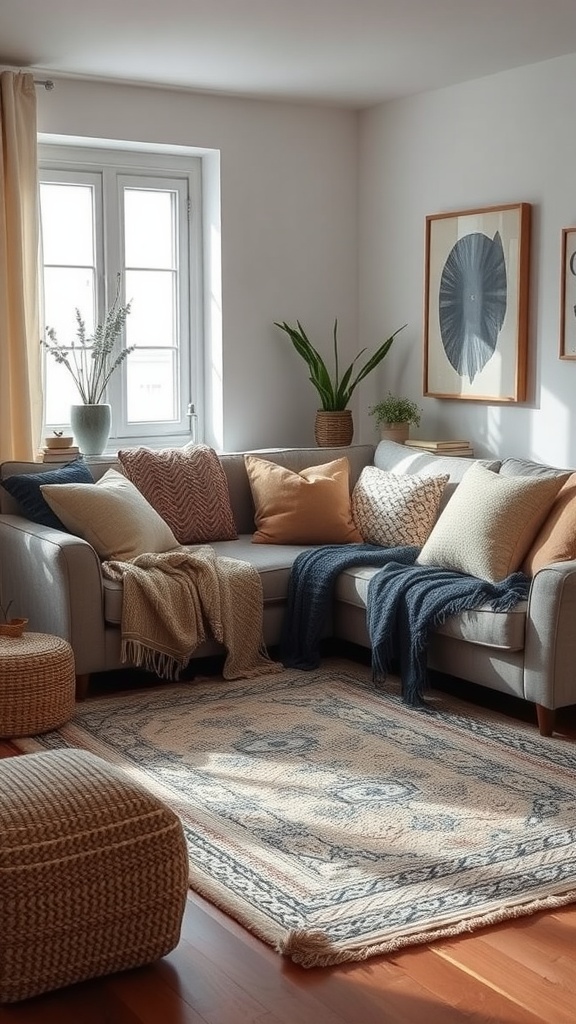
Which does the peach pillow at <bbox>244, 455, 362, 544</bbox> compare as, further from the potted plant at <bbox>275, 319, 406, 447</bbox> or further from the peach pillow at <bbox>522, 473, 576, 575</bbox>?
the peach pillow at <bbox>522, 473, 576, 575</bbox>

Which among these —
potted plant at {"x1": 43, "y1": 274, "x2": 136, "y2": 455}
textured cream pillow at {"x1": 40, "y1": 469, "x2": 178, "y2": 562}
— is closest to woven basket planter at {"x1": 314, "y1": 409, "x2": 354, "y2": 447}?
potted plant at {"x1": 43, "y1": 274, "x2": 136, "y2": 455}

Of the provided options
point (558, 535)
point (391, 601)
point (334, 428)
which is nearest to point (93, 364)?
point (334, 428)

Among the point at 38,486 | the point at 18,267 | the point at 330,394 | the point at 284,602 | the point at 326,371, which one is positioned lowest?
the point at 284,602

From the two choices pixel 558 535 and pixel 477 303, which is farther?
pixel 477 303

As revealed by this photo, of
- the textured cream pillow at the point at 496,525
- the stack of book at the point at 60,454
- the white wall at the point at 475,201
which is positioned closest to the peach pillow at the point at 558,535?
the textured cream pillow at the point at 496,525

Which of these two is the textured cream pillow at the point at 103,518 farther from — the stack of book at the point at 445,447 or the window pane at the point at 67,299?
the stack of book at the point at 445,447

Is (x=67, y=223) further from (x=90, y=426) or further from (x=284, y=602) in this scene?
(x=284, y=602)

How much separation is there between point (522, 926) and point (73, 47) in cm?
391

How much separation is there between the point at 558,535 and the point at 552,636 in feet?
1.67

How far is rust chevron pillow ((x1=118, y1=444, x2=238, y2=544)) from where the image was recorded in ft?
17.3

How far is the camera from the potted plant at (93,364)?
5.65 m

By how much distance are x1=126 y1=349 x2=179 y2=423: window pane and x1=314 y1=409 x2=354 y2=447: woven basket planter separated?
73 cm

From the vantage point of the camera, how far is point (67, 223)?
231 inches

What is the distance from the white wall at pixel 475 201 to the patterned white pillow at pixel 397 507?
2.20 feet
